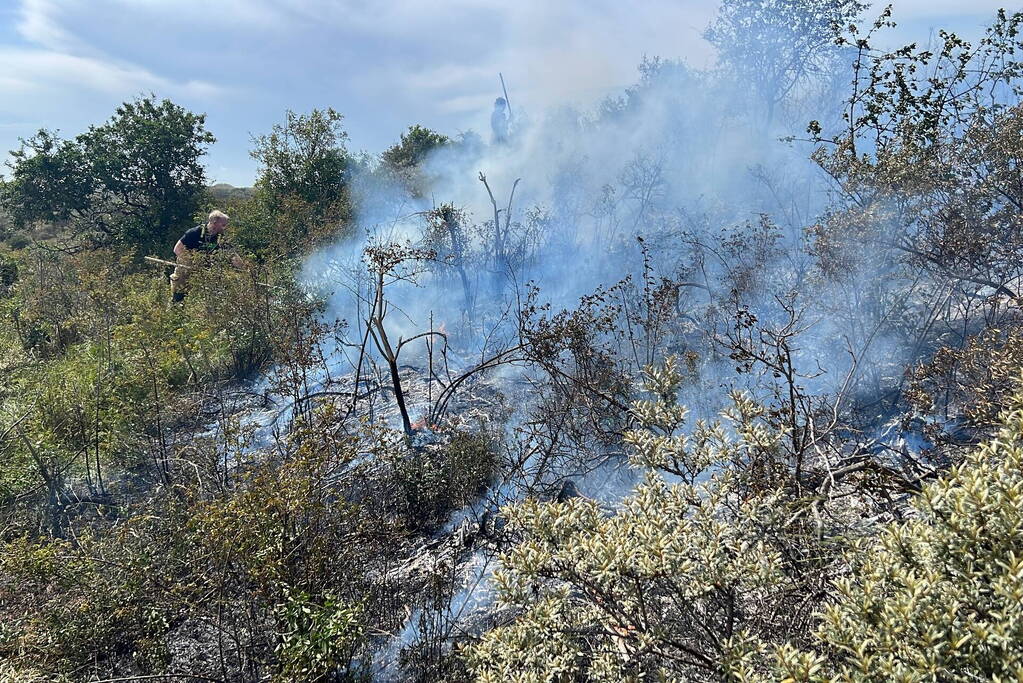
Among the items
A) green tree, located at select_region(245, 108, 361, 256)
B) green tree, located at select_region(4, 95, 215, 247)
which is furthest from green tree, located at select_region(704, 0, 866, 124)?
green tree, located at select_region(4, 95, 215, 247)

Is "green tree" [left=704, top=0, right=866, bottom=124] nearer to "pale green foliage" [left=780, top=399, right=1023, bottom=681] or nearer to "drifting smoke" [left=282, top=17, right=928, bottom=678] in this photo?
"drifting smoke" [left=282, top=17, right=928, bottom=678]

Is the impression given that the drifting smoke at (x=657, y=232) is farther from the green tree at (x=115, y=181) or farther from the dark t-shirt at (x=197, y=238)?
the green tree at (x=115, y=181)

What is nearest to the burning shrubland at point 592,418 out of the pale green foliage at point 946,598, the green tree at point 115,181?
the pale green foliage at point 946,598

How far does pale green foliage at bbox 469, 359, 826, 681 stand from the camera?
1954 millimetres

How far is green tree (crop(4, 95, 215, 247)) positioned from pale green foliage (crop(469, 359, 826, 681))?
1692 centimetres

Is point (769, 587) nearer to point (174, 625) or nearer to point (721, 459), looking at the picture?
point (721, 459)

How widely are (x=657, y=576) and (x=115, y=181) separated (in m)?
18.7

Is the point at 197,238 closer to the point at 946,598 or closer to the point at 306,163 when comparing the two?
the point at 306,163

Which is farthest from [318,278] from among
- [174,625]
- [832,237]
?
[832,237]

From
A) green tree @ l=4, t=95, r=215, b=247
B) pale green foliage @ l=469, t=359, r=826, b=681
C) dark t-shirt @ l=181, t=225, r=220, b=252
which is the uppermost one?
green tree @ l=4, t=95, r=215, b=247

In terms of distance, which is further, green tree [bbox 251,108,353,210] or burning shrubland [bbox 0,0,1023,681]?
green tree [bbox 251,108,353,210]

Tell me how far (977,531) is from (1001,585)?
145 millimetres

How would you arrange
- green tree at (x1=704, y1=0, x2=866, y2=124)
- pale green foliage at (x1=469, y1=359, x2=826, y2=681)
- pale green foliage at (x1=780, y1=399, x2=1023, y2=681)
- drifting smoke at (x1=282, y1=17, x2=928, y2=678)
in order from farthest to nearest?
green tree at (x1=704, y1=0, x2=866, y2=124), drifting smoke at (x1=282, y1=17, x2=928, y2=678), pale green foliage at (x1=469, y1=359, x2=826, y2=681), pale green foliage at (x1=780, y1=399, x2=1023, y2=681)

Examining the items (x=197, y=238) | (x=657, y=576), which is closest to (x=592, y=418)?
(x=657, y=576)
